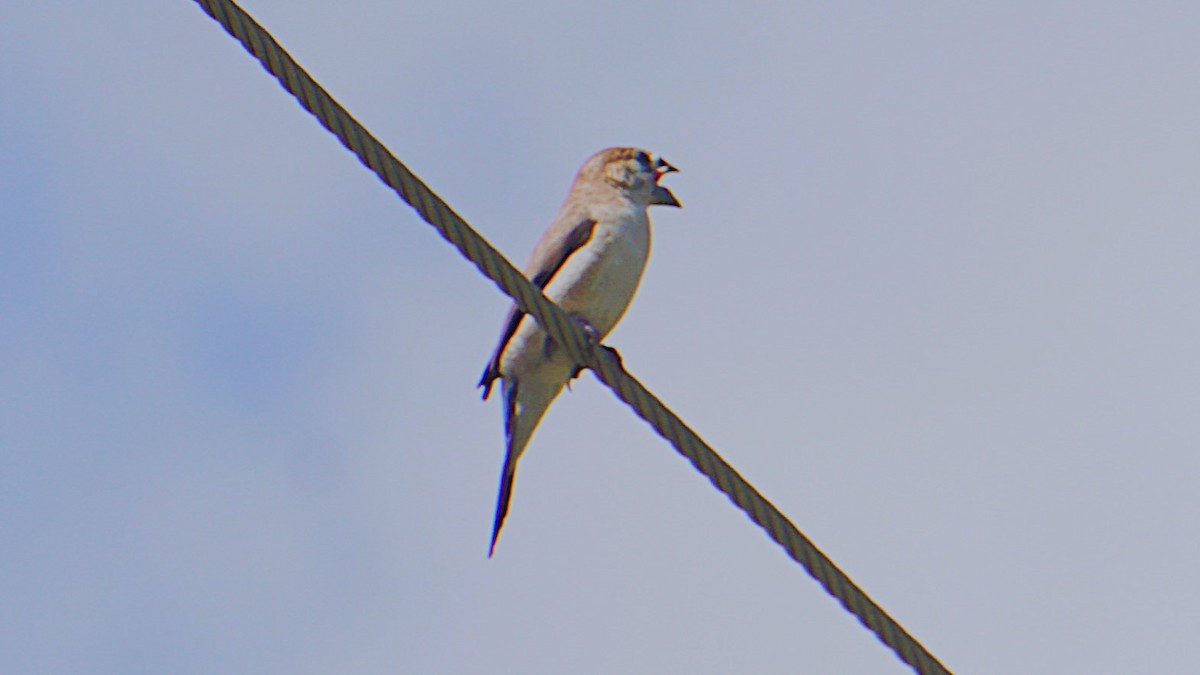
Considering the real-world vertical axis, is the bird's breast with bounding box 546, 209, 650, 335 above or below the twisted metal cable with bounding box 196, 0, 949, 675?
above

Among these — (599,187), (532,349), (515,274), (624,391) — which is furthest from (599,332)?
(515,274)

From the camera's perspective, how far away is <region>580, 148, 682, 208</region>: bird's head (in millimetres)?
8891

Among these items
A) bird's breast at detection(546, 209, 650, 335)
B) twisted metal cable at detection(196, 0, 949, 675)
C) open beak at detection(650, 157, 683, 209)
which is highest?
open beak at detection(650, 157, 683, 209)

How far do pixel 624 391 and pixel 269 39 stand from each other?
1.74 m

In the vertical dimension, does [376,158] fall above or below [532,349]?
below

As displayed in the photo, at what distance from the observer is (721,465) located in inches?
219

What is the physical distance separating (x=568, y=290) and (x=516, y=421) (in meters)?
0.75

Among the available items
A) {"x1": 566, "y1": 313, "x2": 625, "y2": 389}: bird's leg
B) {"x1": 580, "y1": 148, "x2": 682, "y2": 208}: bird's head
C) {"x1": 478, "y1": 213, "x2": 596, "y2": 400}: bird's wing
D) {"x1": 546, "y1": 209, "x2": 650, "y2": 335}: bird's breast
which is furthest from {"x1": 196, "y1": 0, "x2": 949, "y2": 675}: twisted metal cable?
{"x1": 580, "y1": 148, "x2": 682, "y2": 208}: bird's head

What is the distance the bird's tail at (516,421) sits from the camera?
8477 mm

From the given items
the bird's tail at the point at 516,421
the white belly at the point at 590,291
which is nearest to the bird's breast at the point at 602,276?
the white belly at the point at 590,291

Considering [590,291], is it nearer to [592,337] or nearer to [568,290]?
[568,290]

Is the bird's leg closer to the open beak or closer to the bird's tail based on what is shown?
the bird's tail

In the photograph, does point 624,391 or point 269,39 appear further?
point 624,391

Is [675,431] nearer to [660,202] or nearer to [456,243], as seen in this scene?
[456,243]
